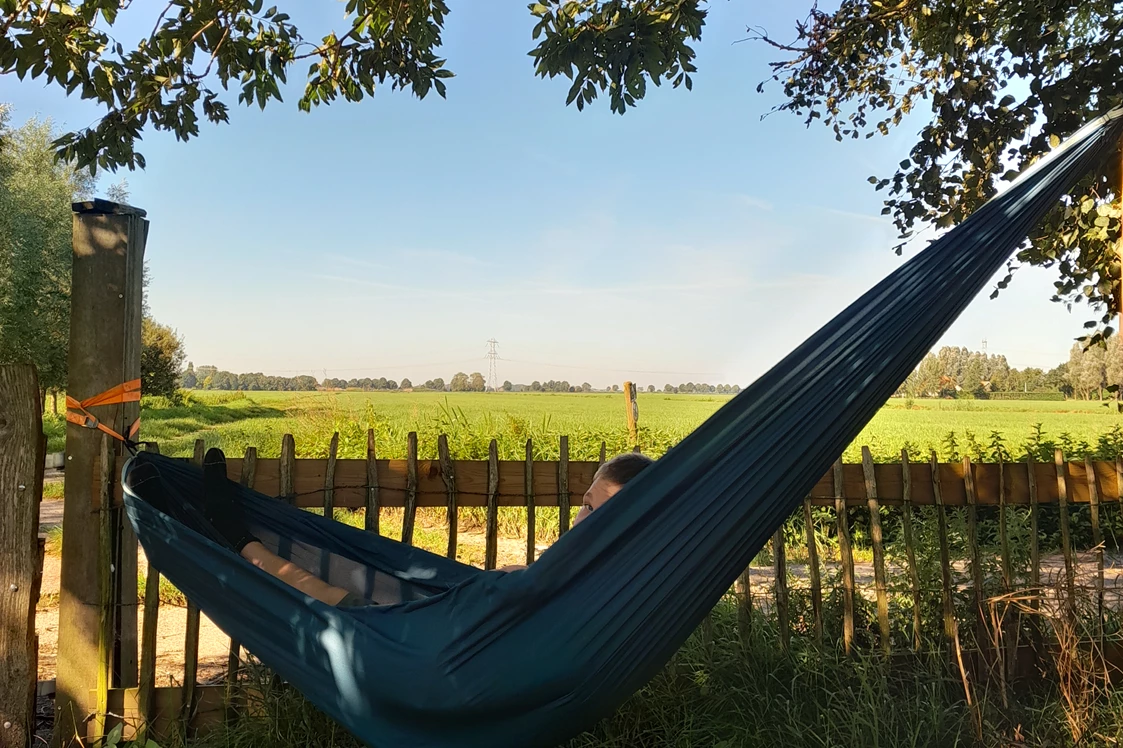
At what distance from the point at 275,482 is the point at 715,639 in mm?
1607

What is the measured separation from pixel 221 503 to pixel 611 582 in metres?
1.31

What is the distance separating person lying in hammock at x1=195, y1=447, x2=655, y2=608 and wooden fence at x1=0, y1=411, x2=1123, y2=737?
0.16 meters

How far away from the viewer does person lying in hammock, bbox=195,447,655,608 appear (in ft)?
6.54

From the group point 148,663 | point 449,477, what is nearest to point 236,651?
point 148,663

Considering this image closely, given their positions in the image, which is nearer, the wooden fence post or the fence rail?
the wooden fence post

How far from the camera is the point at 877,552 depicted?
91.0 inches

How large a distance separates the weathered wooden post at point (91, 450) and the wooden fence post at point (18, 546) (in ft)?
0.26

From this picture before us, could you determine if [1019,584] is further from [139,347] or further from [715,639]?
[139,347]

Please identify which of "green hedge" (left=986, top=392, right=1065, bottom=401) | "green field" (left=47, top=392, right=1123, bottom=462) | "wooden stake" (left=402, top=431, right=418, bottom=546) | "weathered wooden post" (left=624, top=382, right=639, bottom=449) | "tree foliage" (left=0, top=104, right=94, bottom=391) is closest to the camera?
"wooden stake" (left=402, top=431, right=418, bottom=546)

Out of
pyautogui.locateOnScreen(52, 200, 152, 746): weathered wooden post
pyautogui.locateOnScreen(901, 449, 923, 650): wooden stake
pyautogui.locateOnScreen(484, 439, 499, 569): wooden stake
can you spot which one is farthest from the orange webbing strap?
pyautogui.locateOnScreen(901, 449, 923, 650): wooden stake

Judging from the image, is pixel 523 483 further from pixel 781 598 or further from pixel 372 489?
pixel 781 598

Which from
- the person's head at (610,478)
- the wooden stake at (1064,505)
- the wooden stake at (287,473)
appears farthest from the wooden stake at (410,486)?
the wooden stake at (1064,505)

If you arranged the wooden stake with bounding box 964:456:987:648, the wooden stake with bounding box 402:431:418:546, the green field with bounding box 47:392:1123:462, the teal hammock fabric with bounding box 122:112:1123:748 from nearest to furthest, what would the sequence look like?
the teal hammock fabric with bounding box 122:112:1123:748, the wooden stake with bounding box 402:431:418:546, the wooden stake with bounding box 964:456:987:648, the green field with bounding box 47:392:1123:462

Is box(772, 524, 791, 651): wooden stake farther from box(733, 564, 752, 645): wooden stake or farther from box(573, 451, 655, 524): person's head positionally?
box(573, 451, 655, 524): person's head
